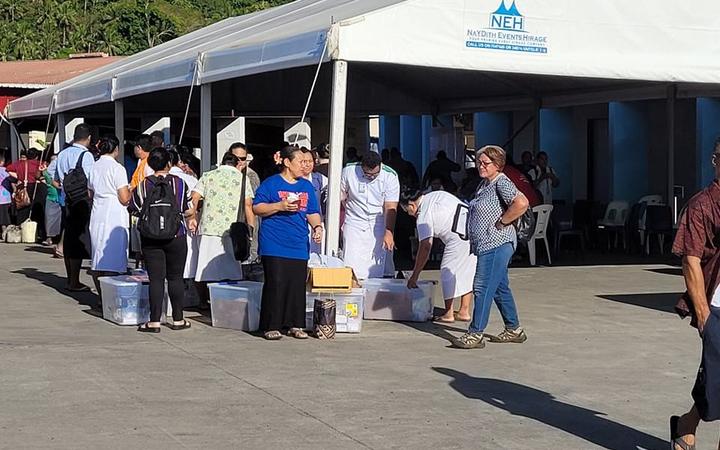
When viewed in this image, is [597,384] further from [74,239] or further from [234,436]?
[74,239]

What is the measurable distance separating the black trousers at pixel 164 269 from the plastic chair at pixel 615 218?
1039 cm

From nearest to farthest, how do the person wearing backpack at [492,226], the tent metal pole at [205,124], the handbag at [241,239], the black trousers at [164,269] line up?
the person wearing backpack at [492,226] → the black trousers at [164,269] → the handbag at [241,239] → the tent metal pole at [205,124]

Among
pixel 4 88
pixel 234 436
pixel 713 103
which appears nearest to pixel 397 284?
pixel 234 436

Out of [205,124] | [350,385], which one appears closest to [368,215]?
[205,124]

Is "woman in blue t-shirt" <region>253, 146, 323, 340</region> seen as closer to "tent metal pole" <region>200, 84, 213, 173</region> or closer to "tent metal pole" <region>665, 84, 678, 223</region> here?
"tent metal pole" <region>200, 84, 213, 173</region>

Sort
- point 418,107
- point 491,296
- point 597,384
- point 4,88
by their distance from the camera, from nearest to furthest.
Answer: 1. point 597,384
2. point 491,296
3. point 418,107
4. point 4,88

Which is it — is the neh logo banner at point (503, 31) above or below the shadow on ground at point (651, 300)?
above

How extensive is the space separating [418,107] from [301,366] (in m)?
13.5

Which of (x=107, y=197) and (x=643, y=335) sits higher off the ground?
(x=107, y=197)

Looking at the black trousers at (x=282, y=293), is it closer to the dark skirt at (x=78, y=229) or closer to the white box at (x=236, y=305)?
the white box at (x=236, y=305)

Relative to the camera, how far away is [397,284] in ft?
37.4

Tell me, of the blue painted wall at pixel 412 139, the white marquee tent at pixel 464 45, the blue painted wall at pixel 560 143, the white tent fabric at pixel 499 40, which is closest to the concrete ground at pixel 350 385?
the white marquee tent at pixel 464 45

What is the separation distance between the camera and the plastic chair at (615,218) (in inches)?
762

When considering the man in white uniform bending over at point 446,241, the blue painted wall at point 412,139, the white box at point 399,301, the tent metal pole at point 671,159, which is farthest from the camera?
the blue painted wall at point 412,139
